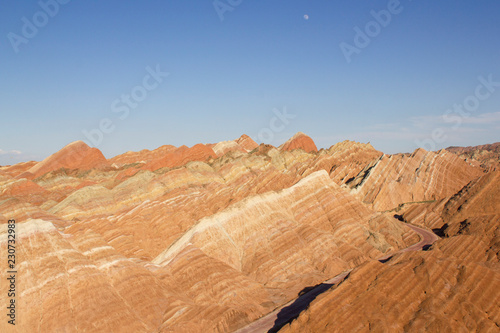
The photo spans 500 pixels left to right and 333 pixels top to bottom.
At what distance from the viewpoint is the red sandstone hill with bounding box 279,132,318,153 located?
135875 mm

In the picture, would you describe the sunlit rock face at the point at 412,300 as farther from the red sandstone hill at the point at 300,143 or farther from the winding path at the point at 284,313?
the red sandstone hill at the point at 300,143

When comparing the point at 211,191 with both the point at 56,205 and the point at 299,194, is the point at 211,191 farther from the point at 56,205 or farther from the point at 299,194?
the point at 56,205

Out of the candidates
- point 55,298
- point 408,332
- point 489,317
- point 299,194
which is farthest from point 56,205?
point 489,317

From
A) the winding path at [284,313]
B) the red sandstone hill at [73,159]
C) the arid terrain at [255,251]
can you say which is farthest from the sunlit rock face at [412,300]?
the red sandstone hill at [73,159]

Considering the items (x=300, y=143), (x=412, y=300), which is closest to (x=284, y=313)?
(x=412, y=300)

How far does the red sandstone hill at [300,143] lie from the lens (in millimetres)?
135875

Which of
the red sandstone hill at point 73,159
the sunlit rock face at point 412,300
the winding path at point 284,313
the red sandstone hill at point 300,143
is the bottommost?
the sunlit rock face at point 412,300

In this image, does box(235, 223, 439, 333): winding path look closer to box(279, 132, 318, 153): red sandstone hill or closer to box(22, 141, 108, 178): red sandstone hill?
box(22, 141, 108, 178): red sandstone hill

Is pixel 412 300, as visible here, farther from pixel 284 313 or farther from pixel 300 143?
pixel 300 143

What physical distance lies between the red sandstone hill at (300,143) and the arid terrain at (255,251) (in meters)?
45.7

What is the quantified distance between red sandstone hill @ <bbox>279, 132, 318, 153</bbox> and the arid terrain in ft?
150

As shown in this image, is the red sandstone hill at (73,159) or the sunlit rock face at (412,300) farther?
the red sandstone hill at (73,159)

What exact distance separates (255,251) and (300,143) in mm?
93092

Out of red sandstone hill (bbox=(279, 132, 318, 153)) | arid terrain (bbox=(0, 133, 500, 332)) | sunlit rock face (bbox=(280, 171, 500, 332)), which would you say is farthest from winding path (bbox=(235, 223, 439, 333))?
red sandstone hill (bbox=(279, 132, 318, 153))
